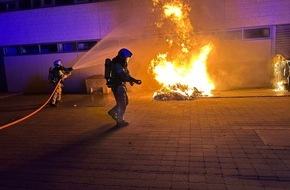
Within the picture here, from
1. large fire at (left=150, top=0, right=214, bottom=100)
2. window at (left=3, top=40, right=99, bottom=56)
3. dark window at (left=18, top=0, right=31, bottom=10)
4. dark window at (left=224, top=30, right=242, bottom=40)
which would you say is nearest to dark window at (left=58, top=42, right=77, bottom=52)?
window at (left=3, top=40, right=99, bottom=56)

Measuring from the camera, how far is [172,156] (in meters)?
5.34

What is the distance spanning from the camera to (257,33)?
42.5ft

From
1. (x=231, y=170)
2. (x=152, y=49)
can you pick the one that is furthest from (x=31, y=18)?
(x=231, y=170)

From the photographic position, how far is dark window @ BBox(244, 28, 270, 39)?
12852mm

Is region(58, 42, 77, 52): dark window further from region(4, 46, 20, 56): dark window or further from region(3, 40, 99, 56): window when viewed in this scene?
region(4, 46, 20, 56): dark window

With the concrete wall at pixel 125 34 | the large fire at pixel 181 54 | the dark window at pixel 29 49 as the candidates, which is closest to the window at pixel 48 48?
the dark window at pixel 29 49

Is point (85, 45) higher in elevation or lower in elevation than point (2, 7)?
lower

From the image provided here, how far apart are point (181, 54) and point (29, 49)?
28.2 feet

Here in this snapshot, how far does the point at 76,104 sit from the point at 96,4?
584 centimetres

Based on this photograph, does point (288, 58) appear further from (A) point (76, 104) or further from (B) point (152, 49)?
(A) point (76, 104)

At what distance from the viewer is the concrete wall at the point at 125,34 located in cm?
1292

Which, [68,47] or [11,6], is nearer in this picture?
[68,47]

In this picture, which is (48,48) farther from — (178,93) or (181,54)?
(178,93)

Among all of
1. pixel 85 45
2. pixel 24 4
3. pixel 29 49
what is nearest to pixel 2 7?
pixel 24 4
